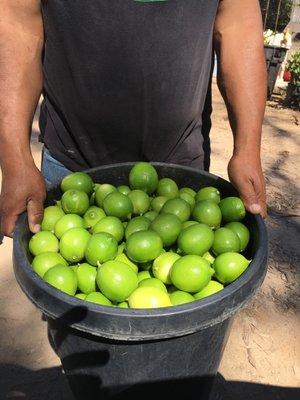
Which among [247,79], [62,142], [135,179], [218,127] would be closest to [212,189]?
[135,179]

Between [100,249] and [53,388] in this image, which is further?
[53,388]

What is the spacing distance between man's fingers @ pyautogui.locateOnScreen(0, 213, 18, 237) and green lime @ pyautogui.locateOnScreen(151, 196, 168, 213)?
71 centimetres

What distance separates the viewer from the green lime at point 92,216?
6.82 feet

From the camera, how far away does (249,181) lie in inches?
82.0

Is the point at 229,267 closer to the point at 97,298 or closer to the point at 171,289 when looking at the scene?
the point at 171,289

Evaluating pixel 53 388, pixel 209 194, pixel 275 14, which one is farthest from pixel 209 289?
pixel 275 14

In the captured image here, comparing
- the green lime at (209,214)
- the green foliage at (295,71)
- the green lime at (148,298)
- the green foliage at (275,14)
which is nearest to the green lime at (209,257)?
the green lime at (209,214)

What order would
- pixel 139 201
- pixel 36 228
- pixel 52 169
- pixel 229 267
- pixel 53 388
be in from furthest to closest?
1. pixel 53 388
2. pixel 52 169
3. pixel 139 201
4. pixel 36 228
5. pixel 229 267

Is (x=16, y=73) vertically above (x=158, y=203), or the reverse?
(x=16, y=73)

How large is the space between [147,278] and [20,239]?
0.57m

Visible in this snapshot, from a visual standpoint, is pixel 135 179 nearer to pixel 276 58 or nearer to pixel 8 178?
pixel 8 178

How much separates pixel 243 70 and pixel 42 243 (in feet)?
4.68

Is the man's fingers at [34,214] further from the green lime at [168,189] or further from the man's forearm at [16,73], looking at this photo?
the green lime at [168,189]

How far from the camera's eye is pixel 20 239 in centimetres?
180
